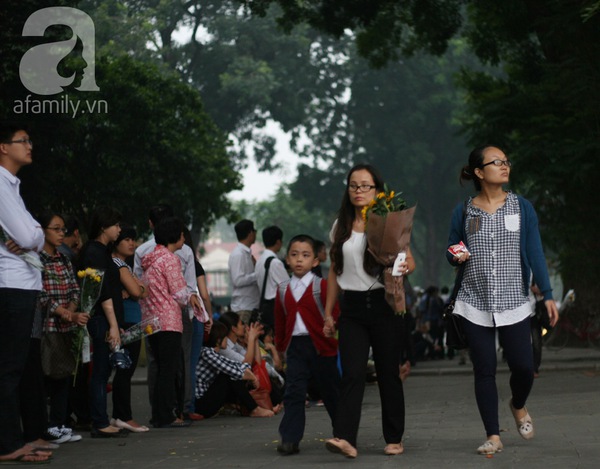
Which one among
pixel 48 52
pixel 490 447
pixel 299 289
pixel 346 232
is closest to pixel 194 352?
pixel 299 289

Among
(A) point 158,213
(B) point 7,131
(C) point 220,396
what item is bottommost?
(C) point 220,396

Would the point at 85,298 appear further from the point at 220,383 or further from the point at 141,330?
the point at 220,383

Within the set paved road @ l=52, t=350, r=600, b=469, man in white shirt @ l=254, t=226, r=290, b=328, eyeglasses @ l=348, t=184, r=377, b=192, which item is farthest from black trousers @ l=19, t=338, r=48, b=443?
man in white shirt @ l=254, t=226, r=290, b=328

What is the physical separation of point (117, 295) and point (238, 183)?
3037 cm

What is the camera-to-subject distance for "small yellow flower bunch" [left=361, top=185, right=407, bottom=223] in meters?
8.46

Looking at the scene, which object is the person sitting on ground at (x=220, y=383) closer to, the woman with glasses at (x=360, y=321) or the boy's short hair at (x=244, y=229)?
the boy's short hair at (x=244, y=229)

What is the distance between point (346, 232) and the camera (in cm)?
877

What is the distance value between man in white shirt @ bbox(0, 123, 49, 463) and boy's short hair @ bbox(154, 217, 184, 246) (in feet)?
10.9

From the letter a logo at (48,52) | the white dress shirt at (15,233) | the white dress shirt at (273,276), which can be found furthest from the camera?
the letter a logo at (48,52)

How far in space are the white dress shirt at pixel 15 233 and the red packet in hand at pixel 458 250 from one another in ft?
8.36

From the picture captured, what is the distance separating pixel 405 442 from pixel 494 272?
1.65 meters

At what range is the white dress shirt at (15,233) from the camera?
8.23 metres

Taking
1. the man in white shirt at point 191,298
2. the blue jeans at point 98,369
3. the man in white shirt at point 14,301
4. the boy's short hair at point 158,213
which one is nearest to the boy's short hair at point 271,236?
the man in white shirt at point 191,298

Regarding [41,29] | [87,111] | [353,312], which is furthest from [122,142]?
[353,312]
